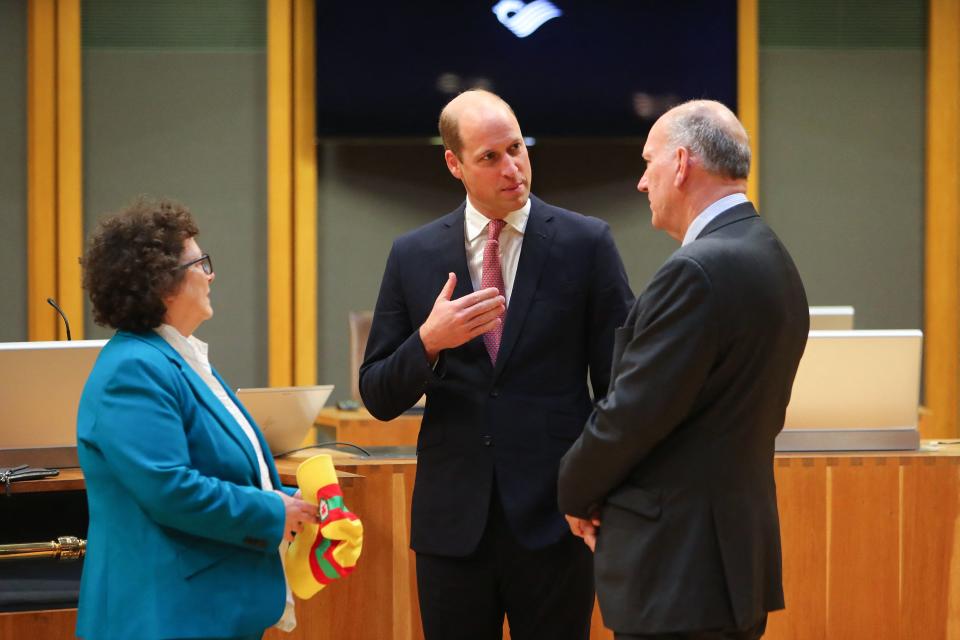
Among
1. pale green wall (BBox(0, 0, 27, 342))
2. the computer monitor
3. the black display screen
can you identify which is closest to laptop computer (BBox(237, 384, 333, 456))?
the computer monitor

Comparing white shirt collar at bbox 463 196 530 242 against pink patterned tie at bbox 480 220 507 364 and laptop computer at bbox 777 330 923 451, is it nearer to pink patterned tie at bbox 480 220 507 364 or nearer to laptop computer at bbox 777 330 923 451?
pink patterned tie at bbox 480 220 507 364

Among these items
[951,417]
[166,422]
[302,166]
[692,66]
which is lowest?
[951,417]

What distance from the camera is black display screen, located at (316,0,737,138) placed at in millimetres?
5695

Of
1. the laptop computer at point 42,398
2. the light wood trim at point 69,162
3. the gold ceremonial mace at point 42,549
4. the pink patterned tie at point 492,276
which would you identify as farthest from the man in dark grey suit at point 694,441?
the light wood trim at point 69,162

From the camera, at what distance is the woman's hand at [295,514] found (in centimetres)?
201

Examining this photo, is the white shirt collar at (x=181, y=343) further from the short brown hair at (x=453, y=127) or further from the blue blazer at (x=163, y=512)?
Result: the short brown hair at (x=453, y=127)

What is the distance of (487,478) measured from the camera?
220 centimetres

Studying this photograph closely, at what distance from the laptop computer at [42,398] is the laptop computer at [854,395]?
188cm

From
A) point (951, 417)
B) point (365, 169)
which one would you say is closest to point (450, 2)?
point (365, 169)

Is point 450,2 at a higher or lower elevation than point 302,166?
higher

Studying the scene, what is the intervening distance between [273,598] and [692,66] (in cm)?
443

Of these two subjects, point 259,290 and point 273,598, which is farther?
point 259,290

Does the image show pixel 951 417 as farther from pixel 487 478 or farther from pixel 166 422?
pixel 166 422

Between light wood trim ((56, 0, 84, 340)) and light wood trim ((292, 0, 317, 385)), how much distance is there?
108 cm
